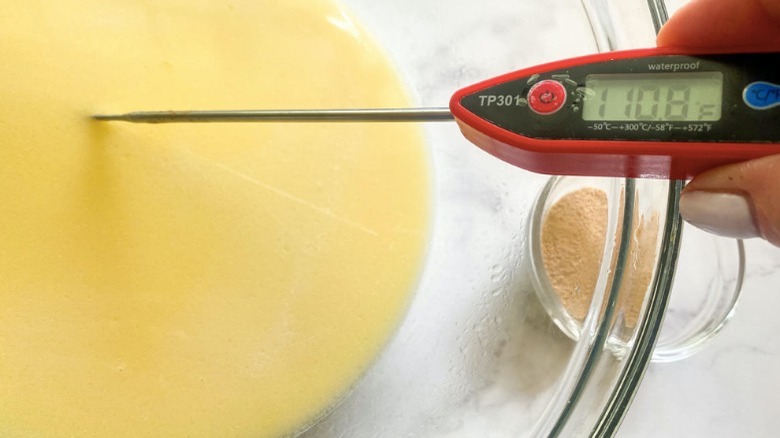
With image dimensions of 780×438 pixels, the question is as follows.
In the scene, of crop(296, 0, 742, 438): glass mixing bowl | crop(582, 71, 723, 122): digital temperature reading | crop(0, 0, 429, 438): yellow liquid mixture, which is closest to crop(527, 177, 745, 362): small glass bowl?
crop(296, 0, 742, 438): glass mixing bowl

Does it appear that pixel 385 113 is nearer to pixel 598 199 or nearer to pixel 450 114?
pixel 450 114

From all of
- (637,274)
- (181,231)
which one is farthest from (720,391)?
(181,231)

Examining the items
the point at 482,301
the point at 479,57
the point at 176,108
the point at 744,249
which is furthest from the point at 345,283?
the point at 744,249

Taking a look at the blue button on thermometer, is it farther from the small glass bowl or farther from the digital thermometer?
the small glass bowl

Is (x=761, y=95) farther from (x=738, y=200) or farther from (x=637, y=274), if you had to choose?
(x=637, y=274)

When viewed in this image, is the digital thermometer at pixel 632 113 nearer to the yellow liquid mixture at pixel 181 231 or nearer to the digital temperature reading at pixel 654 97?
the digital temperature reading at pixel 654 97
